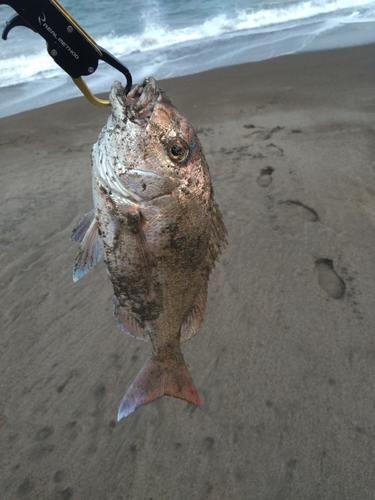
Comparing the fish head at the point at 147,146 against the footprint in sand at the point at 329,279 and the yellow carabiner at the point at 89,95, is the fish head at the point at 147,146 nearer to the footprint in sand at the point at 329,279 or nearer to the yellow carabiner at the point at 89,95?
the yellow carabiner at the point at 89,95

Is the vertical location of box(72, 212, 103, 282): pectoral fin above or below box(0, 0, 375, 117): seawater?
above

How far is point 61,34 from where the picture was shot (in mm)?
1777

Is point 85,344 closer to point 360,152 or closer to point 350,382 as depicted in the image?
point 350,382

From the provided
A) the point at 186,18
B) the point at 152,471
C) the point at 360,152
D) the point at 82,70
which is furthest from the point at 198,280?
the point at 186,18

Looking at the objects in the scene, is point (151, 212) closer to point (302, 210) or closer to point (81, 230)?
point (81, 230)

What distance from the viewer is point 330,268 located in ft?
13.2

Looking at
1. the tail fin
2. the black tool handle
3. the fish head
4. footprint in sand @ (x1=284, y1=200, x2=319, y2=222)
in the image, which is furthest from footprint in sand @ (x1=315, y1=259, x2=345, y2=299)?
the black tool handle

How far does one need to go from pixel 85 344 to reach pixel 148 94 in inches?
94.2

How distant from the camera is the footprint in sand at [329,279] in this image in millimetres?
3784

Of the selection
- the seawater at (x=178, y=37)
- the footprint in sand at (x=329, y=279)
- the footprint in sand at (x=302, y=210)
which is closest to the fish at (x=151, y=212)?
the footprint in sand at (x=329, y=279)

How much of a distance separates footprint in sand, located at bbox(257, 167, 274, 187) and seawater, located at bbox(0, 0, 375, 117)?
5.28 m

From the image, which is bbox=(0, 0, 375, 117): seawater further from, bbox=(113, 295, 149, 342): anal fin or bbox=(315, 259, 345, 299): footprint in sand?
bbox=(113, 295, 149, 342): anal fin

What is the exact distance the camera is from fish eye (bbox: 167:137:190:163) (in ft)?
6.07

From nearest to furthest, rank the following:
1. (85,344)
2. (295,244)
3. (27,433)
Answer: (27,433)
(85,344)
(295,244)
